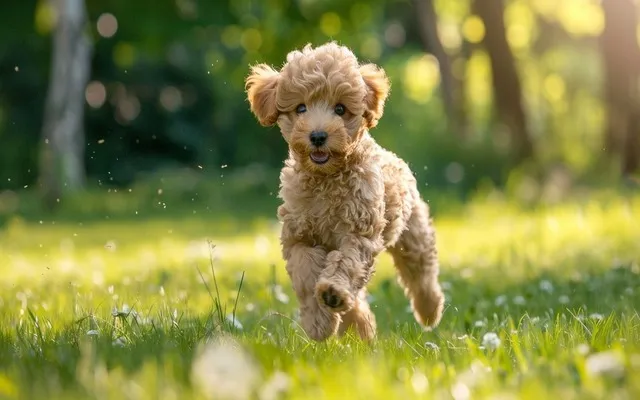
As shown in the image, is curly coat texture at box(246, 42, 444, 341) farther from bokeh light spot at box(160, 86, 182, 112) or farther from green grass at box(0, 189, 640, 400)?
bokeh light spot at box(160, 86, 182, 112)

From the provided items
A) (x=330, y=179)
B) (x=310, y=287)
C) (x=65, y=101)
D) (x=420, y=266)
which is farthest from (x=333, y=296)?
(x=65, y=101)

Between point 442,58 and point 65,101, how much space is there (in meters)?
11.1

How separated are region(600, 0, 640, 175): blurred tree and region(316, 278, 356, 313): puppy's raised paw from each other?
12.6 metres

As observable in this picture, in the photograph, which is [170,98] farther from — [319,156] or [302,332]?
[302,332]

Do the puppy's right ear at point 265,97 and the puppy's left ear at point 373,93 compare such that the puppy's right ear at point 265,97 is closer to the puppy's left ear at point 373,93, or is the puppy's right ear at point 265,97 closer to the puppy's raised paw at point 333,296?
the puppy's left ear at point 373,93

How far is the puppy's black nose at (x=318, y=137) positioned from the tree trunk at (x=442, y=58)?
738 inches

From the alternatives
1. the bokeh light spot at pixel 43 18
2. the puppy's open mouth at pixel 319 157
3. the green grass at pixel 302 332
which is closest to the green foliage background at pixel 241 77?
the bokeh light spot at pixel 43 18

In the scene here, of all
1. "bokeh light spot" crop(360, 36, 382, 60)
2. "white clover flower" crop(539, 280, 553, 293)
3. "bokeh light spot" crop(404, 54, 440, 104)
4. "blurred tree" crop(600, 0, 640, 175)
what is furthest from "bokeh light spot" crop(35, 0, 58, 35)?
"bokeh light spot" crop(404, 54, 440, 104)

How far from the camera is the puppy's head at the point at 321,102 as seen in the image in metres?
4.97

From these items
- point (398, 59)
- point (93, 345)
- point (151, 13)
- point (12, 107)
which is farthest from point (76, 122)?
point (398, 59)

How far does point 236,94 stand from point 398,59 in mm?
8316

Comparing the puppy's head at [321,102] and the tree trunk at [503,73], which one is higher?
the tree trunk at [503,73]

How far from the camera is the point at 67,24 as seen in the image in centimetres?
1781

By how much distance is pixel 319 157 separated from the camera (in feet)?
16.3
